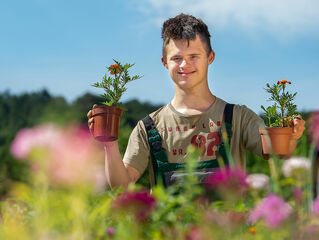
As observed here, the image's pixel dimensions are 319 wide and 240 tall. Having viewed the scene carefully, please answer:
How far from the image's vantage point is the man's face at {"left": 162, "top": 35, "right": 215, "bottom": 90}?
3.29m

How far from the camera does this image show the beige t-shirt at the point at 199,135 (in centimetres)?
324

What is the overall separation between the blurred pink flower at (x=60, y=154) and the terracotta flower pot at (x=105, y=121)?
1365 millimetres

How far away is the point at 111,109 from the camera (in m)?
2.89

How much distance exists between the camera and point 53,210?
5.32 ft

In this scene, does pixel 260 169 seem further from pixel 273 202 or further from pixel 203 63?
pixel 273 202

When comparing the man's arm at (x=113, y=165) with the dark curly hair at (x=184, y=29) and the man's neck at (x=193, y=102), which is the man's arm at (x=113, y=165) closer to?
the man's neck at (x=193, y=102)

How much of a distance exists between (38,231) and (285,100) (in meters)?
2.41

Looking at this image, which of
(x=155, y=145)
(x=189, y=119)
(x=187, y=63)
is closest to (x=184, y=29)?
(x=187, y=63)

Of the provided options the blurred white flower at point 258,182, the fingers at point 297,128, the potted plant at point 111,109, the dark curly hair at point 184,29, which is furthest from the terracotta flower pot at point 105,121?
the blurred white flower at point 258,182

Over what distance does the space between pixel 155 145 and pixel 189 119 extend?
0.36m

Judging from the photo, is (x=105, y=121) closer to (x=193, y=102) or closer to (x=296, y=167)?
(x=193, y=102)

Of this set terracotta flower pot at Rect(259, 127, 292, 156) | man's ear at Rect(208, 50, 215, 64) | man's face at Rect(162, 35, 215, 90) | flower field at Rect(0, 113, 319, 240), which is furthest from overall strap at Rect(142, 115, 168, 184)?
flower field at Rect(0, 113, 319, 240)

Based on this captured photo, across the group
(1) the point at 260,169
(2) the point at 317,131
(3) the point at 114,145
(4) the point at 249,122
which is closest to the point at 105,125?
(3) the point at 114,145

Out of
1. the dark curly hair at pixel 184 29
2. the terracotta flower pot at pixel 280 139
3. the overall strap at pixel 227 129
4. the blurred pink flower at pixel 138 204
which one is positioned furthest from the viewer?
the dark curly hair at pixel 184 29
